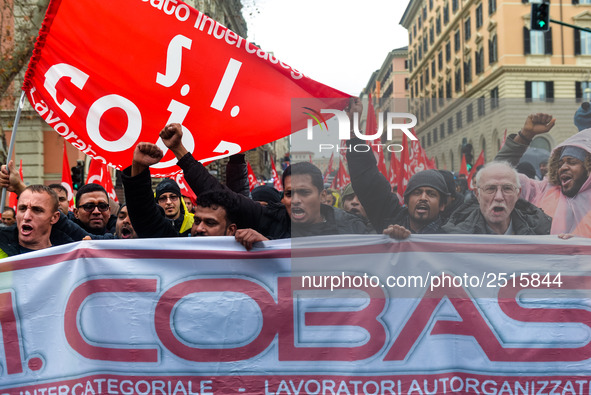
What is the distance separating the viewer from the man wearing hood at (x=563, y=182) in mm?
2725

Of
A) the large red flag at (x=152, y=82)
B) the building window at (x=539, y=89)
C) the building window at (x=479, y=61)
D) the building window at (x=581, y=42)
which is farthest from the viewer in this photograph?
the building window at (x=479, y=61)

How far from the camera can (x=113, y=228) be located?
5.06m

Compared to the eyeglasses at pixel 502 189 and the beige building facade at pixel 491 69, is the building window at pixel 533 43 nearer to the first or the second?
the beige building facade at pixel 491 69

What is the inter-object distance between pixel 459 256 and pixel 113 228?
3.22 meters

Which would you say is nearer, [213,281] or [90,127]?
[213,281]

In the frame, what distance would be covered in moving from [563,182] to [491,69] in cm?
4225

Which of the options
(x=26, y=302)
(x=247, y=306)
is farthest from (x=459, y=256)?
(x=26, y=302)

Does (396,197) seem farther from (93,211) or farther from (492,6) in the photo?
(492,6)

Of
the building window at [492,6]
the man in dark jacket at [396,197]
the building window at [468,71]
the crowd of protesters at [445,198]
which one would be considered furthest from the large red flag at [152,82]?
the building window at [468,71]

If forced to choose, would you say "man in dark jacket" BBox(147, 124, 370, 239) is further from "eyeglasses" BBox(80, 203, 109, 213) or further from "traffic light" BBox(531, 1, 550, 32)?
"traffic light" BBox(531, 1, 550, 32)

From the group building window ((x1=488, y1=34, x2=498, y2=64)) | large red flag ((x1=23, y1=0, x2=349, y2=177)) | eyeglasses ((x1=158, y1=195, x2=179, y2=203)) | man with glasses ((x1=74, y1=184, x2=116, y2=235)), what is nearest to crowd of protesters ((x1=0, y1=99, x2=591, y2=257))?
large red flag ((x1=23, y1=0, x2=349, y2=177))

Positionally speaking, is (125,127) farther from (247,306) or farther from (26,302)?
(247,306)

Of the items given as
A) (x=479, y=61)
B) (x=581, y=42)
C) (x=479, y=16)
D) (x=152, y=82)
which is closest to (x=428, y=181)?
(x=152, y=82)

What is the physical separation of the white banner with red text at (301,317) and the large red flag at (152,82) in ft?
3.67
